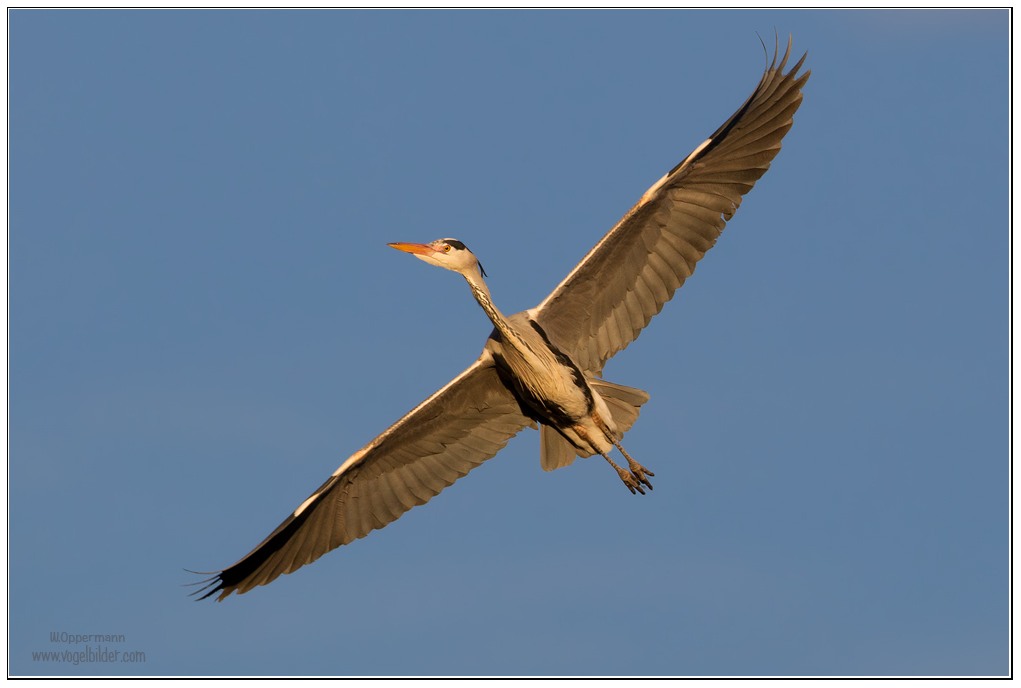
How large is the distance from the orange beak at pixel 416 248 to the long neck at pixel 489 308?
18.2 inches

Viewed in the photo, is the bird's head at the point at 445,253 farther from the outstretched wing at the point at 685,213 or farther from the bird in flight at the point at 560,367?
the outstretched wing at the point at 685,213

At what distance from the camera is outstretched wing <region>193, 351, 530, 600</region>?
1583 cm

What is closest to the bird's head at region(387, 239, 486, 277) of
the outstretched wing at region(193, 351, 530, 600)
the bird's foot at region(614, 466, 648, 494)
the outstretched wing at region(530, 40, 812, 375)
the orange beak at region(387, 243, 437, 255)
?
the orange beak at region(387, 243, 437, 255)

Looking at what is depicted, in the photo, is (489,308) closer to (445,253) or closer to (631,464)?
(445,253)

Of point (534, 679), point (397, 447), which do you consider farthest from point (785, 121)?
point (534, 679)

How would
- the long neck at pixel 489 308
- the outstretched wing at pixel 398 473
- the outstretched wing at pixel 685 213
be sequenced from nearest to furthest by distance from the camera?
the long neck at pixel 489 308 → the outstretched wing at pixel 685 213 → the outstretched wing at pixel 398 473

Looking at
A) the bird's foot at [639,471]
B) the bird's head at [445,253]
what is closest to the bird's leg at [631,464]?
the bird's foot at [639,471]

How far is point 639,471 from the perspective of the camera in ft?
50.5

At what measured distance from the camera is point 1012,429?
16.8 metres

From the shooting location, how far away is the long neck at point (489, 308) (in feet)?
48.6

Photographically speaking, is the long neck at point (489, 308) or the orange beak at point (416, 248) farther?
the orange beak at point (416, 248)

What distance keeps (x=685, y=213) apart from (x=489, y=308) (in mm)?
2445

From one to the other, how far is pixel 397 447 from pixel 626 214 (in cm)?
377

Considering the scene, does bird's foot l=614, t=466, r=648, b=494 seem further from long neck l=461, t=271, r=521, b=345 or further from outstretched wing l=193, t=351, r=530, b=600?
long neck l=461, t=271, r=521, b=345
